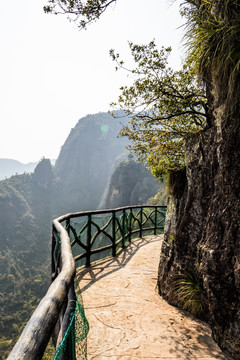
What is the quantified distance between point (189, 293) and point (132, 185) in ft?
243

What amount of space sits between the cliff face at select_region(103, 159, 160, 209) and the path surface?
213ft

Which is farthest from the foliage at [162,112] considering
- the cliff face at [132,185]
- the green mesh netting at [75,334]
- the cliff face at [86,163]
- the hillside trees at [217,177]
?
the cliff face at [86,163]

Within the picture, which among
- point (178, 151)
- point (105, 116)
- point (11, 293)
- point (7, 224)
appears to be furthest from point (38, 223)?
point (178, 151)

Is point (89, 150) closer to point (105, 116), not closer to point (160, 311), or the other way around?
point (105, 116)

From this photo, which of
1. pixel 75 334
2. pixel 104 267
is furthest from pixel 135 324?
pixel 104 267

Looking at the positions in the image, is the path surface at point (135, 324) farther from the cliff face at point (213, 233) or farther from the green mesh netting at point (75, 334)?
the green mesh netting at point (75, 334)

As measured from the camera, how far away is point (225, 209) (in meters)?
2.90

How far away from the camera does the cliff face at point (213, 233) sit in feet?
8.87

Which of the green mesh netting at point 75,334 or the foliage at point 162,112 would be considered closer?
the green mesh netting at point 75,334

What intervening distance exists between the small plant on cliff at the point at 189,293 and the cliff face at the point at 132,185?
65.5 meters

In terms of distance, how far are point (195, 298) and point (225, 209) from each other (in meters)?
1.67

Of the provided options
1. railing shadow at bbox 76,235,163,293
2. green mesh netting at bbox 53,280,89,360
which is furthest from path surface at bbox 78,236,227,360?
green mesh netting at bbox 53,280,89,360

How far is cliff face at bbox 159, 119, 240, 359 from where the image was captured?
270cm

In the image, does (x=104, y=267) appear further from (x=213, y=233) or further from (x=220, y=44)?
(x=220, y=44)
